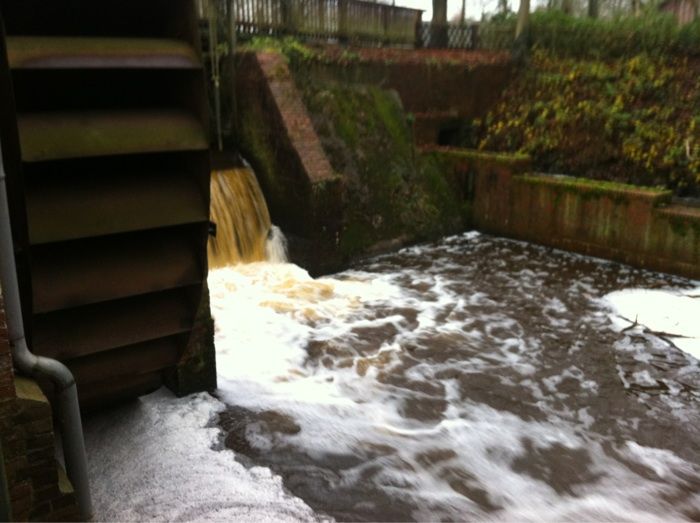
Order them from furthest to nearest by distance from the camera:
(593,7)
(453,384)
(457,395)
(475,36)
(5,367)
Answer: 1. (593,7)
2. (475,36)
3. (453,384)
4. (457,395)
5. (5,367)

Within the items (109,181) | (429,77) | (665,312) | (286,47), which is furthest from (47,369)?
(429,77)

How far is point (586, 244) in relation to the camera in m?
10.0

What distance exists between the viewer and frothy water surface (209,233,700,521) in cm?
450

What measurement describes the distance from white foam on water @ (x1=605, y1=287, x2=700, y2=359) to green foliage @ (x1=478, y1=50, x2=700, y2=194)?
2.68 meters

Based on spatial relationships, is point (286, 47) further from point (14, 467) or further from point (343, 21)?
point (14, 467)

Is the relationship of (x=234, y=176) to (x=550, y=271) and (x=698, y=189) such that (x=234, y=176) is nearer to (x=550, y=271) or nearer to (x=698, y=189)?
(x=550, y=271)

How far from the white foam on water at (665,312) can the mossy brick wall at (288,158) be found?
12.9 ft

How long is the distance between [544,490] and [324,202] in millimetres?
5258

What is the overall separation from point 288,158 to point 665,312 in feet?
17.6

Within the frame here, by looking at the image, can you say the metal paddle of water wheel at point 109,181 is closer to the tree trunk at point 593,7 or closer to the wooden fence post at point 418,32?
the wooden fence post at point 418,32

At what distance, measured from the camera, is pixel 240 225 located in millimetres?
8977

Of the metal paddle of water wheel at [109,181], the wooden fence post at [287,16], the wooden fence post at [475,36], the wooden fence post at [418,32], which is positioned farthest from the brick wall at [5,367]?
the wooden fence post at [475,36]

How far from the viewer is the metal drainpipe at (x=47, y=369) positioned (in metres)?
2.97

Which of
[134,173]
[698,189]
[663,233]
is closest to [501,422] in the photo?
[134,173]
